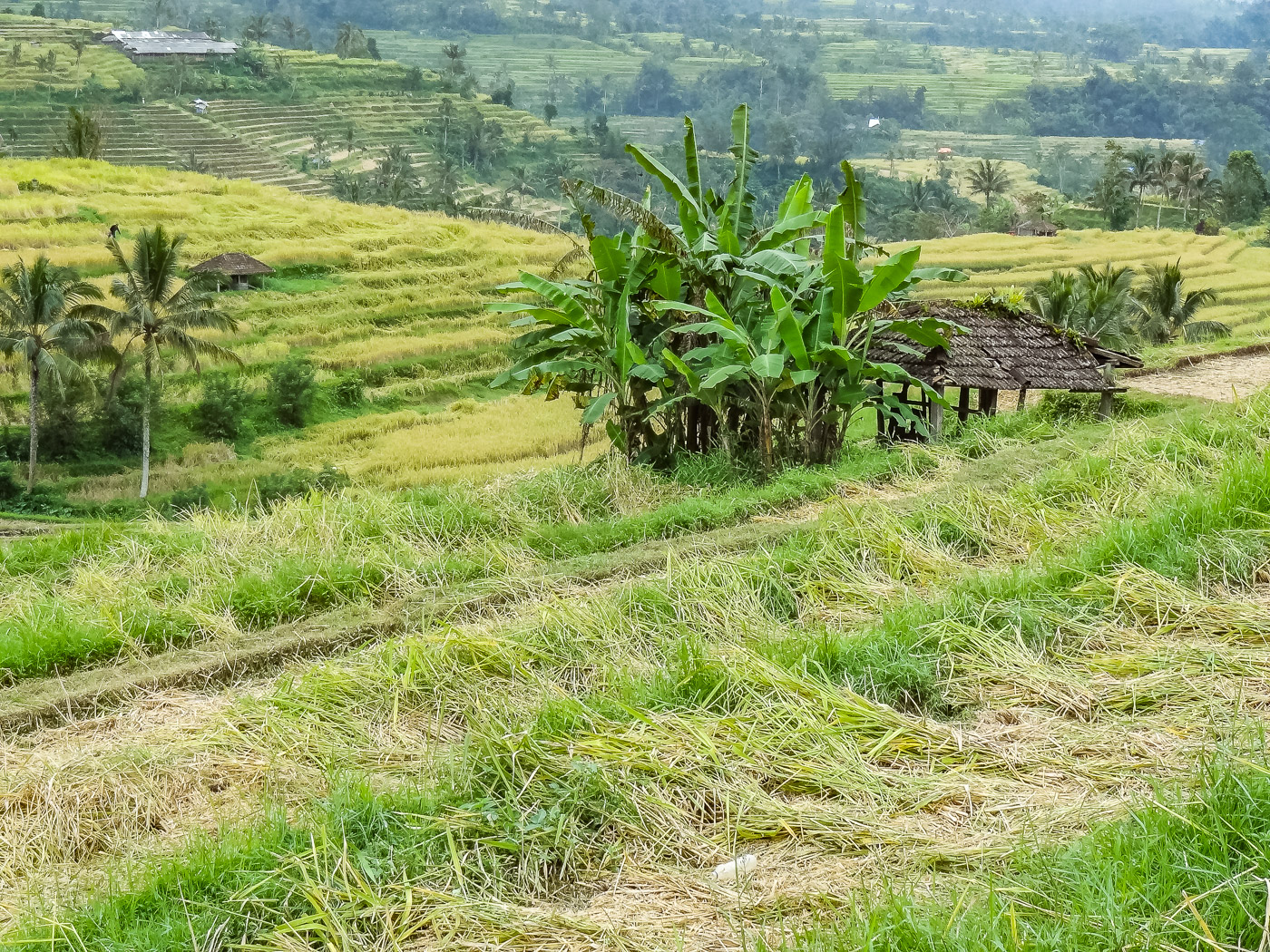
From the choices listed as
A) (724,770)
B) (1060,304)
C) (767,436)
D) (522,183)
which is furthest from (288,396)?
(522,183)

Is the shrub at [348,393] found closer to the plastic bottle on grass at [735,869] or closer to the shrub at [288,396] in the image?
the shrub at [288,396]

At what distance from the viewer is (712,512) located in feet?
19.7

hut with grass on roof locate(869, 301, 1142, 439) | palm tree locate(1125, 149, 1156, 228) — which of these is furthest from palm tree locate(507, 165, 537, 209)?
hut with grass on roof locate(869, 301, 1142, 439)

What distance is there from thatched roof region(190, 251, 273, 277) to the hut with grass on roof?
1911cm

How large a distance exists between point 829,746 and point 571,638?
121 centimetres

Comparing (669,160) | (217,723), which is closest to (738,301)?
(217,723)

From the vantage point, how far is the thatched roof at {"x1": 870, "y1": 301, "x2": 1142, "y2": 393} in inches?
398

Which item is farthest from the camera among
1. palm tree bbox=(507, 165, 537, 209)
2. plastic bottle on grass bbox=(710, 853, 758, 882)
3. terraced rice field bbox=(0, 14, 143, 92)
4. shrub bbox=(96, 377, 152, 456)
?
terraced rice field bbox=(0, 14, 143, 92)

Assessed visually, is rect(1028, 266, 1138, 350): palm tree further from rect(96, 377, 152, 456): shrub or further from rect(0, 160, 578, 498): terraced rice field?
rect(96, 377, 152, 456): shrub

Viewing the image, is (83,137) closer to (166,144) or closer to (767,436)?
(166,144)

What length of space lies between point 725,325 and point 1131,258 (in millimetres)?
29615

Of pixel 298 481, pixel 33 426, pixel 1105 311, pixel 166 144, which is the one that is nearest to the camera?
pixel 298 481

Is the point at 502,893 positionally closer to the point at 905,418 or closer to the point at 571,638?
the point at 571,638

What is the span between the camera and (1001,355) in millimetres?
10586
